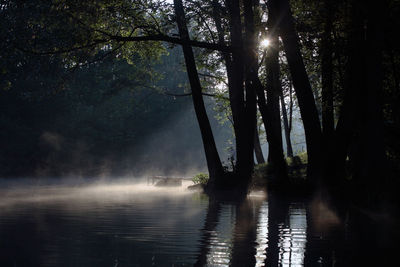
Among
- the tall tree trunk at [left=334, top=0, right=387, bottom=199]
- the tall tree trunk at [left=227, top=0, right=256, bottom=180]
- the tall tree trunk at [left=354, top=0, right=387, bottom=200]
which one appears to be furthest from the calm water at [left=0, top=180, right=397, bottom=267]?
the tall tree trunk at [left=227, top=0, right=256, bottom=180]

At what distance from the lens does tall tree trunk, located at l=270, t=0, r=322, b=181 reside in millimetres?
16656

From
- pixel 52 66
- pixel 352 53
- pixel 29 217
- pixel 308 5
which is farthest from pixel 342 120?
pixel 52 66

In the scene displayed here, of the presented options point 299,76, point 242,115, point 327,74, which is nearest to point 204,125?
point 242,115

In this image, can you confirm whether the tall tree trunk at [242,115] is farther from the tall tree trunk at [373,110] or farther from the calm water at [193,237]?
the tall tree trunk at [373,110]

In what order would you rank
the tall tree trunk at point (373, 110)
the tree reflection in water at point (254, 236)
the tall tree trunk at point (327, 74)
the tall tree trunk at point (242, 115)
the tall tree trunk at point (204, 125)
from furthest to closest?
the tall tree trunk at point (204, 125), the tall tree trunk at point (242, 115), the tall tree trunk at point (327, 74), the tall tree trunk at point (373, 110), the tree reflection in water at point (254, 236)

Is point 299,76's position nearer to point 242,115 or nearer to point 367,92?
point 367,92

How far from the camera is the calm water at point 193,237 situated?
8000 millimetres

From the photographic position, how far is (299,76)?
54.6 feet

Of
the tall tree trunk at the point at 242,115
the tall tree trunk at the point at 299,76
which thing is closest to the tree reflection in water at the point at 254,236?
the tall tree trunk at the point at 299,76

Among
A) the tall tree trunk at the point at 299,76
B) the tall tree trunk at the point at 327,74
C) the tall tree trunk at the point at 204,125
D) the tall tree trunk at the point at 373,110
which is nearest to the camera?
the tall tree trunk at the point at 373,110

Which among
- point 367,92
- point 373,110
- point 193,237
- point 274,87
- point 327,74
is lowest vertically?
point 193,237

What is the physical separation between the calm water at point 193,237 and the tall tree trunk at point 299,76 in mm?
2425

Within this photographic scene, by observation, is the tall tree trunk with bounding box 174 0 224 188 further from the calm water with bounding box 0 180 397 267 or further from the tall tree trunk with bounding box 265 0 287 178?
the calm water with bounding box 0 180 397 267

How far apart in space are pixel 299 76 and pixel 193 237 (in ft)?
26.8
